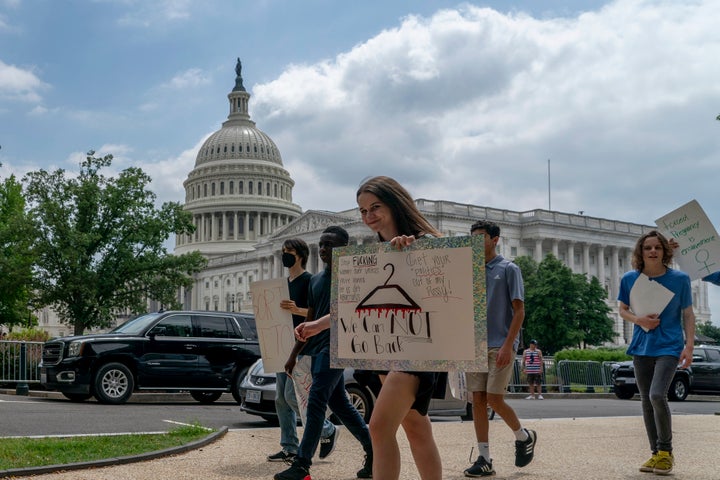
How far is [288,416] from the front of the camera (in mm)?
8711

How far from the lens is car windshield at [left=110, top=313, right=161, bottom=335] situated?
59.8 feet

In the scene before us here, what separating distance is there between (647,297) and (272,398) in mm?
6625

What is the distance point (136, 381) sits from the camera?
58.4 feet

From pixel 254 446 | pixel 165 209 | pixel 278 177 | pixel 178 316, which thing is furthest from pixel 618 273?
pixel 254 446

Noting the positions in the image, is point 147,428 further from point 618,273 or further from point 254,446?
point 618,273

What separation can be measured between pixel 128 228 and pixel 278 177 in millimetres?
112034

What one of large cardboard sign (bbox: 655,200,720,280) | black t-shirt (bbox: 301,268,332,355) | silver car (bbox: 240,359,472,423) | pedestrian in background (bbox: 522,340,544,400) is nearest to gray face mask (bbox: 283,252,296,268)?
black t-shirt (bbox: 301,268,332,355)

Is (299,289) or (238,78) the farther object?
(238,78)

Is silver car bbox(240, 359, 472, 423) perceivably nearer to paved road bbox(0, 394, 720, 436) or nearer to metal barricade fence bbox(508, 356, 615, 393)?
paved road bbox(0, 394, 720, 436)

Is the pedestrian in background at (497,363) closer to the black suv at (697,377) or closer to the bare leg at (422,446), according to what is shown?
the bare leg at (422,446)

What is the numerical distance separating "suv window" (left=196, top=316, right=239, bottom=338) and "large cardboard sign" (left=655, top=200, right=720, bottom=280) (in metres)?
11.0

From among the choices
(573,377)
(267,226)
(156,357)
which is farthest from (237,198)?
(156,357)

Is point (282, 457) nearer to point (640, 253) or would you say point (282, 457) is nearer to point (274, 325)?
point (274, 325)

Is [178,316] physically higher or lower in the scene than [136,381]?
higher
